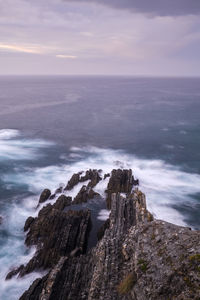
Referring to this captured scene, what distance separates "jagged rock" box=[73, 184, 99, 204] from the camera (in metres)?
38.8

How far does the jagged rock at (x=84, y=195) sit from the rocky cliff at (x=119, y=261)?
697 cm

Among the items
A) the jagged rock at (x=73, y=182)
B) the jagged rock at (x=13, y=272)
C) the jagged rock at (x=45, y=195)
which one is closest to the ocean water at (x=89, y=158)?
the jagged rock at (x=13, y=272)

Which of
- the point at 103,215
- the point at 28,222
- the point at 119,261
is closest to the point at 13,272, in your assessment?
the point at 28,222

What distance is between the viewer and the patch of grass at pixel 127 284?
55.3 ft

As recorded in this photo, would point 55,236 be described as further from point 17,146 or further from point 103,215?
point 17,146

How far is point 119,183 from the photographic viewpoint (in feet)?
140

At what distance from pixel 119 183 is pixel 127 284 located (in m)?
25.8

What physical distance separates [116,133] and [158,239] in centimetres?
6584

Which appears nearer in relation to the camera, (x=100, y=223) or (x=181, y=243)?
(x=181, y=243)

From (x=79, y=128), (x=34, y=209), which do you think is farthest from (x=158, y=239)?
(x=79, y=128)

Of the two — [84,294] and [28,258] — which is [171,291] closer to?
[84,294]

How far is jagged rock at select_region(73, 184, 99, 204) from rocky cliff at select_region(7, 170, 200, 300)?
22.9 ft

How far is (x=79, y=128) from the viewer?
291 ft

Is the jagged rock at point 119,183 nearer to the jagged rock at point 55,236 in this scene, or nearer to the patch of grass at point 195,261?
the jagged rock at point 55,236
